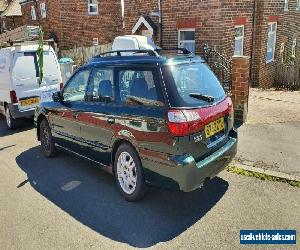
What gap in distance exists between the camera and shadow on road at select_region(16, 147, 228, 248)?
405 centimetres

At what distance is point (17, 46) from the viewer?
830 centimetres

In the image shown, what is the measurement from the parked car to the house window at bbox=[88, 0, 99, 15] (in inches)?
545

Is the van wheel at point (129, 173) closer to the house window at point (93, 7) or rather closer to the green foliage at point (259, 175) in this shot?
the green foliage at point (259, 175)

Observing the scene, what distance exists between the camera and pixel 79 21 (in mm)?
19484

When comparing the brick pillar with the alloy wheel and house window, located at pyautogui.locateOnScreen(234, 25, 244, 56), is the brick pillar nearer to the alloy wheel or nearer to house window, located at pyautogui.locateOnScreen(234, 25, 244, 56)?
the alloy wheel

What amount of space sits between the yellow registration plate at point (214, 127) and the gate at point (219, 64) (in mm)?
5554

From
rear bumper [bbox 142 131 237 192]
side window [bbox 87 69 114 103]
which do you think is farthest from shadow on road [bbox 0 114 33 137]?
rear bumper [bbox 142 131 237 192]

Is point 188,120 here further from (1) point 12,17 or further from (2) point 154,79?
(1) point 12,17

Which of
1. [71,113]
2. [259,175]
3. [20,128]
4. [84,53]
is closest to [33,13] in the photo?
[84,53]

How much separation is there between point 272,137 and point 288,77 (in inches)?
278

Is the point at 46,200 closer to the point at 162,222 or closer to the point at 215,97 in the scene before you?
the point at 162,222

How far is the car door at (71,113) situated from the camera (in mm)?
5572

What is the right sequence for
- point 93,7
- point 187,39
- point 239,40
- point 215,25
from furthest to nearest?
point 93,7, point 239,40, point 187,39, point 215,25

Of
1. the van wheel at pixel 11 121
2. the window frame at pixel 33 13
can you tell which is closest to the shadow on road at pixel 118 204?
the van wheel at pixel 11 121
